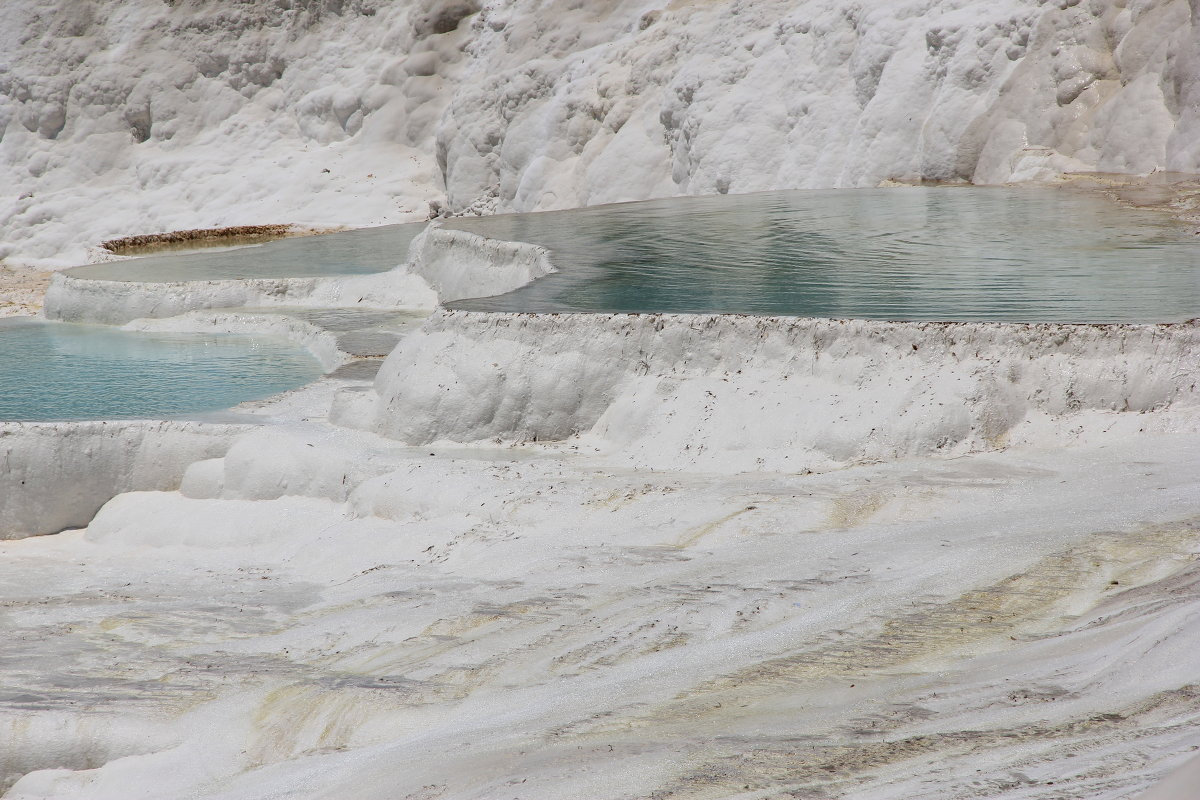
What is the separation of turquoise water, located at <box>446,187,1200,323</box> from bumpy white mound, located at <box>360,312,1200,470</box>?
296mm

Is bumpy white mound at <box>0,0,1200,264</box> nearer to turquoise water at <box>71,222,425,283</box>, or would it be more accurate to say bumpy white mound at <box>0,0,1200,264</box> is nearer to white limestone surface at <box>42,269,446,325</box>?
turquoise water at <box>71,222,425,283</box>

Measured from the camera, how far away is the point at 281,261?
54.0 ft

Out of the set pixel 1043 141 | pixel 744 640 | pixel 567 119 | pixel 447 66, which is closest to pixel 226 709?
pixel 744 640

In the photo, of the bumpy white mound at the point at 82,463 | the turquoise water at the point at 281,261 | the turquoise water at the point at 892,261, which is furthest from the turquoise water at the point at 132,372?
the turquoise water at the point at 892,261

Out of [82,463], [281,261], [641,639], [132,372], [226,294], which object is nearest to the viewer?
[641,639]

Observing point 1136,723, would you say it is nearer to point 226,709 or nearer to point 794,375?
point 226,709

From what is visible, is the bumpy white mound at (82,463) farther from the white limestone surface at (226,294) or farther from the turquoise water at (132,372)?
the white limestone surface at (226,294)

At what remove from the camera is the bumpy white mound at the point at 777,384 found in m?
6.35

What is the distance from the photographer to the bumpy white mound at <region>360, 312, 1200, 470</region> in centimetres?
635

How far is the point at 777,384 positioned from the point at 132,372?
6.84m

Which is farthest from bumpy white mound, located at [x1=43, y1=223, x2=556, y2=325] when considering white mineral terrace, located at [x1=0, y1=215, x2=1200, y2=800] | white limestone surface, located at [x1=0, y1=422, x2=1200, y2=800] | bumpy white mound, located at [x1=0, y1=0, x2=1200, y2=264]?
white limestone surface, located at [x1=0, y1=422, x2=1200, y2=800]

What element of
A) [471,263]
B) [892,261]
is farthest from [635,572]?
[471,263]

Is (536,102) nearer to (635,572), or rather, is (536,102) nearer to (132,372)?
(132,372)

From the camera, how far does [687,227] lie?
12383 millimetres
